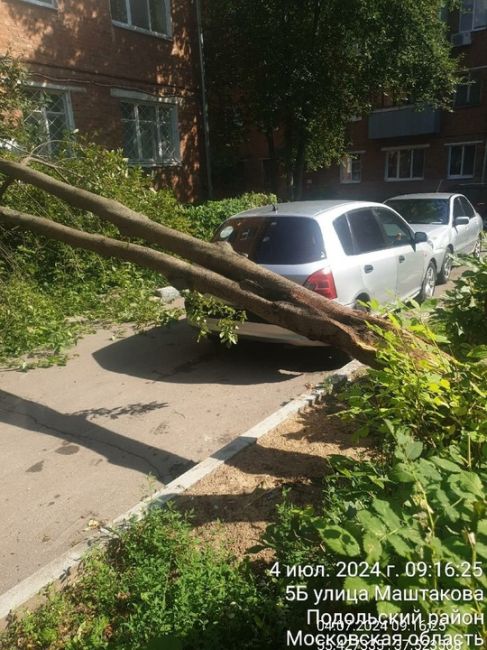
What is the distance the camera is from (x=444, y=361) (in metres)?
2.46

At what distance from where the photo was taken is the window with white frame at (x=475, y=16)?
23594mm

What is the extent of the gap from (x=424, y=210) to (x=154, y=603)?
31.6 feet

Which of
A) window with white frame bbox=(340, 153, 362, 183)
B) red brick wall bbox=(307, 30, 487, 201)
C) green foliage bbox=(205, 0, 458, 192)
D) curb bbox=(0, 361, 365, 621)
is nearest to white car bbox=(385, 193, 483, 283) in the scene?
curb bbox=(0, 361, 365, 621)

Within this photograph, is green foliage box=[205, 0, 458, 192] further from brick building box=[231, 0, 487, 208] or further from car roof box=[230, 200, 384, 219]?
car roof box=[230, 200, 384, 219]

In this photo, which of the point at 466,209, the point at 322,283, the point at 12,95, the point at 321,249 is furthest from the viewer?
the point at 466,209

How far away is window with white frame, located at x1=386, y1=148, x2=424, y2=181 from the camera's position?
27234 mm

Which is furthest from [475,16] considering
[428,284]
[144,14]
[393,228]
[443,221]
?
[393,228]

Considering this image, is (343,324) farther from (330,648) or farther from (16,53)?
(16,53)

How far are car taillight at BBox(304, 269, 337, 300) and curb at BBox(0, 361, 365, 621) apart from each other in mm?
900

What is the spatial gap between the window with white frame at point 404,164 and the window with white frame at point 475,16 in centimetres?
608

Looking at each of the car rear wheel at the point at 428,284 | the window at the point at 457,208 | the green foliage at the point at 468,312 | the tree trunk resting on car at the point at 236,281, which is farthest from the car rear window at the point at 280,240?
the window at the point at 457,208

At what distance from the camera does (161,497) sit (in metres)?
2.99

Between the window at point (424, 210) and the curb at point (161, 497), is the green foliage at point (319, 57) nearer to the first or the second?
the window at point (424, 210)

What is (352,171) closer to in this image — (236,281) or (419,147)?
(419,147)
